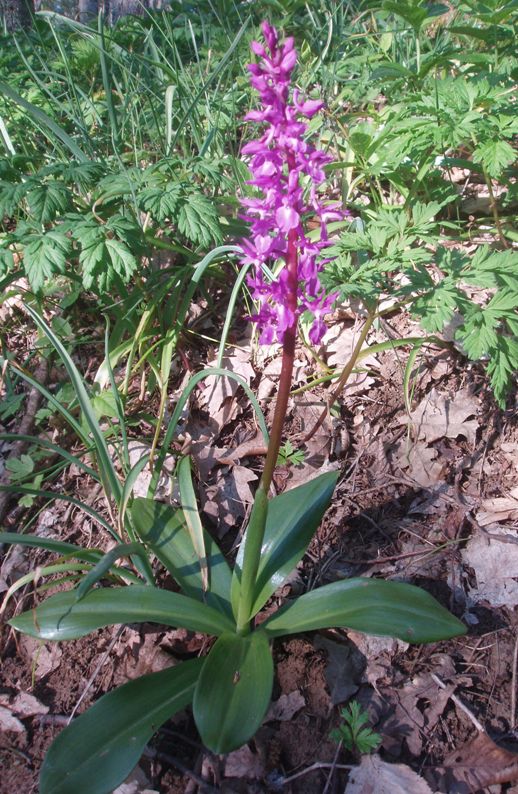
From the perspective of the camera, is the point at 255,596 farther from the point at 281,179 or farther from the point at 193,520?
the point at 281,179

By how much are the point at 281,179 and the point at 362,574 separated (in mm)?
1487

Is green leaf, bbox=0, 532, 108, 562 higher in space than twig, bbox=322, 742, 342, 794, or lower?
higher

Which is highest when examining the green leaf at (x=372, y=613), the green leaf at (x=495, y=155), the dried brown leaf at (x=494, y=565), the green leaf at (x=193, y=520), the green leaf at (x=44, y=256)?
the green leaf at (x=44, y=256)

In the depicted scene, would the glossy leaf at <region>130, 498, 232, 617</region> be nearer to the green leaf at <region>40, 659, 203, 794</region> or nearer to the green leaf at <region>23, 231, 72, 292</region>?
the green leaf at <region>40, 659, 203, 794</region>

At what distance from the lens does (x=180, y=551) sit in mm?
2053

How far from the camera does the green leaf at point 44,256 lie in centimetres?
212

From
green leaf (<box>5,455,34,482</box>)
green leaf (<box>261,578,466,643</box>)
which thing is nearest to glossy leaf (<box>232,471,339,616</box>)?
green leaf (<box>261,578,466,643</box>)

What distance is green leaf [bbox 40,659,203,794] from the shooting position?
1.48m

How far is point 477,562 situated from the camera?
2.13 metres

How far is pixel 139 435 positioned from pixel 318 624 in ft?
4.46

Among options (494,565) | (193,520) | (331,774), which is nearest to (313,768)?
(331,774)

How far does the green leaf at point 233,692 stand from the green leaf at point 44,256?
4.67ft

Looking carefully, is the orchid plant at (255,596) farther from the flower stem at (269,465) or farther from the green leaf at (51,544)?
the green leaf at (51,544)

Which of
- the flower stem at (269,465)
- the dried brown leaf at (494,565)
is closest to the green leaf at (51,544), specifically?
the flower stem at (269,465)
